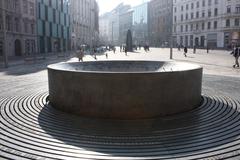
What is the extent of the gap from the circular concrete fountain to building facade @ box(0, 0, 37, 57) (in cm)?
3217

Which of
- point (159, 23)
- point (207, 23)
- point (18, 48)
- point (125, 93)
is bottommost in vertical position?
point (125, 93)

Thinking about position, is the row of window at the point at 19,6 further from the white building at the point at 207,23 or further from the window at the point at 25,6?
the white building at the point at 207,23

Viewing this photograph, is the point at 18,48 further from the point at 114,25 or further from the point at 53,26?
the point at 114,25

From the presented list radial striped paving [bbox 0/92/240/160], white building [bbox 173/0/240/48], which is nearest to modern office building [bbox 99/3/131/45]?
white building [bbox 173/0/240/48]

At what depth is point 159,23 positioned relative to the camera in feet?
346

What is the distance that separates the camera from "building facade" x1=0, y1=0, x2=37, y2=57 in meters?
38.9

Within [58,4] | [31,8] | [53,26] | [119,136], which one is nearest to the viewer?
[119,136]

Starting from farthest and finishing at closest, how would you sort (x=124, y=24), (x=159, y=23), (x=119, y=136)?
(x=124, y=24)
(x=159, y=23)
(x=119, y=136)

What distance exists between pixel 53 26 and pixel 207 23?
43169mm

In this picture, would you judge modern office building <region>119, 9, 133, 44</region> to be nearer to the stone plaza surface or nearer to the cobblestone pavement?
the cobblestone pavement

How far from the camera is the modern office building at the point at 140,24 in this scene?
12175cm

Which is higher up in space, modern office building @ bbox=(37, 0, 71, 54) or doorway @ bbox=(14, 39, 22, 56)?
modern office building @ bbox=(37, 0, 71, 54)

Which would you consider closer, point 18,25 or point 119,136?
point 119,136

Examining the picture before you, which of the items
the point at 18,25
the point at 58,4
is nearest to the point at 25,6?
the point at 18,25
